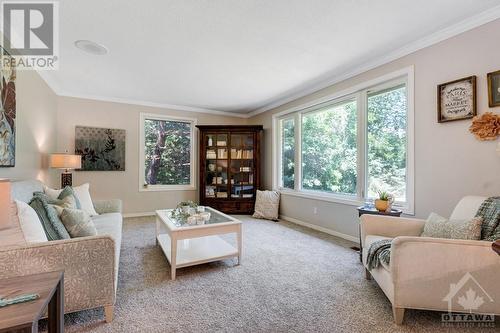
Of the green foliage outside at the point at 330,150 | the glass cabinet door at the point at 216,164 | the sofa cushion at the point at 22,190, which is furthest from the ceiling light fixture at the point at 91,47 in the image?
the green foliage outside at the point at 330,150

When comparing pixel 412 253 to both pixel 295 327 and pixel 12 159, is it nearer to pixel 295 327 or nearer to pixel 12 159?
pixel 295 327

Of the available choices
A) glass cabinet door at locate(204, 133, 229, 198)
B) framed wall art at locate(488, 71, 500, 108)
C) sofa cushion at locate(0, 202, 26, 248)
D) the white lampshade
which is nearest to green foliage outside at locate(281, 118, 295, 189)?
glass cabinet door at locate(204, 133, 229, 198)

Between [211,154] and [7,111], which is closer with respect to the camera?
[7,111]

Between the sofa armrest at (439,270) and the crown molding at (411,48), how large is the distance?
6.69ft

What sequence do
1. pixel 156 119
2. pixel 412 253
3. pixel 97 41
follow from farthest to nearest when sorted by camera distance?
pixel 156 119 → pixel 97 41 → pixel 412 253

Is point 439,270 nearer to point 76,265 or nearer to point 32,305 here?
point 32,305

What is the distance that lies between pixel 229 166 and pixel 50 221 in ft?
12.3

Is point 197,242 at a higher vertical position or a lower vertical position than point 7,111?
lower

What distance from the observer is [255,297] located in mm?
1914

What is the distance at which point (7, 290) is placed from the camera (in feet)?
3.29

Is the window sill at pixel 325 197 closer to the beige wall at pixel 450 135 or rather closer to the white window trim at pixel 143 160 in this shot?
the beige wall at pixel 450 135

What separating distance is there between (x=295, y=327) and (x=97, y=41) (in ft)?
10.8

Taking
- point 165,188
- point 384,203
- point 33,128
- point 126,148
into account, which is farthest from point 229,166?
point 384,203

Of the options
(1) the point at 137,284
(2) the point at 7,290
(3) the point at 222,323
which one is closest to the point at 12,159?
(1) the point at 137,284
